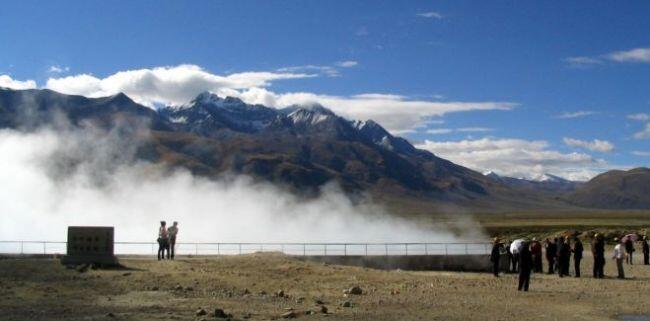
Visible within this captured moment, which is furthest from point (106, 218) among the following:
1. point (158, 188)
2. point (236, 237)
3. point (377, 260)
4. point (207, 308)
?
point (207, 308)

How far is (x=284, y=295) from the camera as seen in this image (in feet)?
84.7

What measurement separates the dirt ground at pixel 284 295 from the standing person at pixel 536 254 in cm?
110

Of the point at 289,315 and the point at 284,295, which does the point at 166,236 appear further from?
the point at 289,315

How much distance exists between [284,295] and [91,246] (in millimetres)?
11907

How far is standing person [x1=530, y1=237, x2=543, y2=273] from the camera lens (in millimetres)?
35938

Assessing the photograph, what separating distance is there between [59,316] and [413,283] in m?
14.8

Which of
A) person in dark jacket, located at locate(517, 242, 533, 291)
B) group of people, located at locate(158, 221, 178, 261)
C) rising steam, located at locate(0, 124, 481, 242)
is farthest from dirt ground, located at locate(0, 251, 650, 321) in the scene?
rising steam, located at locate(0, 124, 481, 242)

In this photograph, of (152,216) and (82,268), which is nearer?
(82,268)

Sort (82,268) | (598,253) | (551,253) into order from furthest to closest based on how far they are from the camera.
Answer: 1. (551,253)
2. (598,253)
3. (82,268)

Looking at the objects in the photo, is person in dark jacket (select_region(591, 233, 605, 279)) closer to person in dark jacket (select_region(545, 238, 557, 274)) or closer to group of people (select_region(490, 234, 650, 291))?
group of people (select_region(490, 234, 650, 291))

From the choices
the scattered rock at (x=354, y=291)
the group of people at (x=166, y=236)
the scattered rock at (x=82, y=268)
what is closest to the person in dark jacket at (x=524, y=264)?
the scattered rock at (x=354, y=291)

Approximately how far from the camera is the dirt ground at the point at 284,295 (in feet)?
70.4

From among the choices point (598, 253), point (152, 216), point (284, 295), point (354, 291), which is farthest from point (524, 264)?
point (152, 216)

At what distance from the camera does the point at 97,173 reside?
609ft
